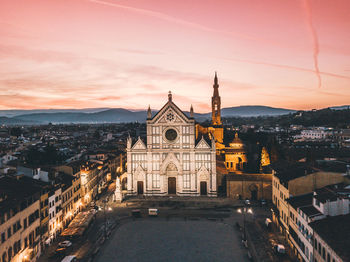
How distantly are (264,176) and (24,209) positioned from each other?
1749 inches

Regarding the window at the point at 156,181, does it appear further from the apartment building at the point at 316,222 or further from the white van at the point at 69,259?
the apartment building at the point at 316,222

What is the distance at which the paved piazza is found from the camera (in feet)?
120

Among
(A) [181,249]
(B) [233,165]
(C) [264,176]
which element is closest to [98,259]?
(A) [181,249]

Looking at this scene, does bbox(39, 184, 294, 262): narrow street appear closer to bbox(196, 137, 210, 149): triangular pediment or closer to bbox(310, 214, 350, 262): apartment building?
bbox(310, 214, 350, 262): apartment building

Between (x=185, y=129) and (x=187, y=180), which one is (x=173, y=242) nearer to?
(x=187, y=180)

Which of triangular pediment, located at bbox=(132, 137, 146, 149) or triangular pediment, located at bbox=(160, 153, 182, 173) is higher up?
triangular pediment, located at bbox=(132, 137, 146, 149)

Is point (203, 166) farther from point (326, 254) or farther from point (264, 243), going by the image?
point (326, 254)

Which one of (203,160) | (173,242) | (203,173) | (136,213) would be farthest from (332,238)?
(203,160)

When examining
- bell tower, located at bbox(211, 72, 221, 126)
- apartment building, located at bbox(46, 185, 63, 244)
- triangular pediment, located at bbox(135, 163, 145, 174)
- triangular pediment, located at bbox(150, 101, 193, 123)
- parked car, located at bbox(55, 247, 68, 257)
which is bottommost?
parked car, located at bbox(55, 247, 68, 257)

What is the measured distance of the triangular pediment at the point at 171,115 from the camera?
2544 inches

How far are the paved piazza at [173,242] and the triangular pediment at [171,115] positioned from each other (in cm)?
2311

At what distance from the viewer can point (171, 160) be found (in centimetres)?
6456

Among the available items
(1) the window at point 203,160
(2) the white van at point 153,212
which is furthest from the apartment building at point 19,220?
(1) the window at point 203,160

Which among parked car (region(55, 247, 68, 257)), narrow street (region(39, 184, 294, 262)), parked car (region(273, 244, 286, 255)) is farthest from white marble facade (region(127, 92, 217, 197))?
parked car (region(55, 247, 68, 257))
